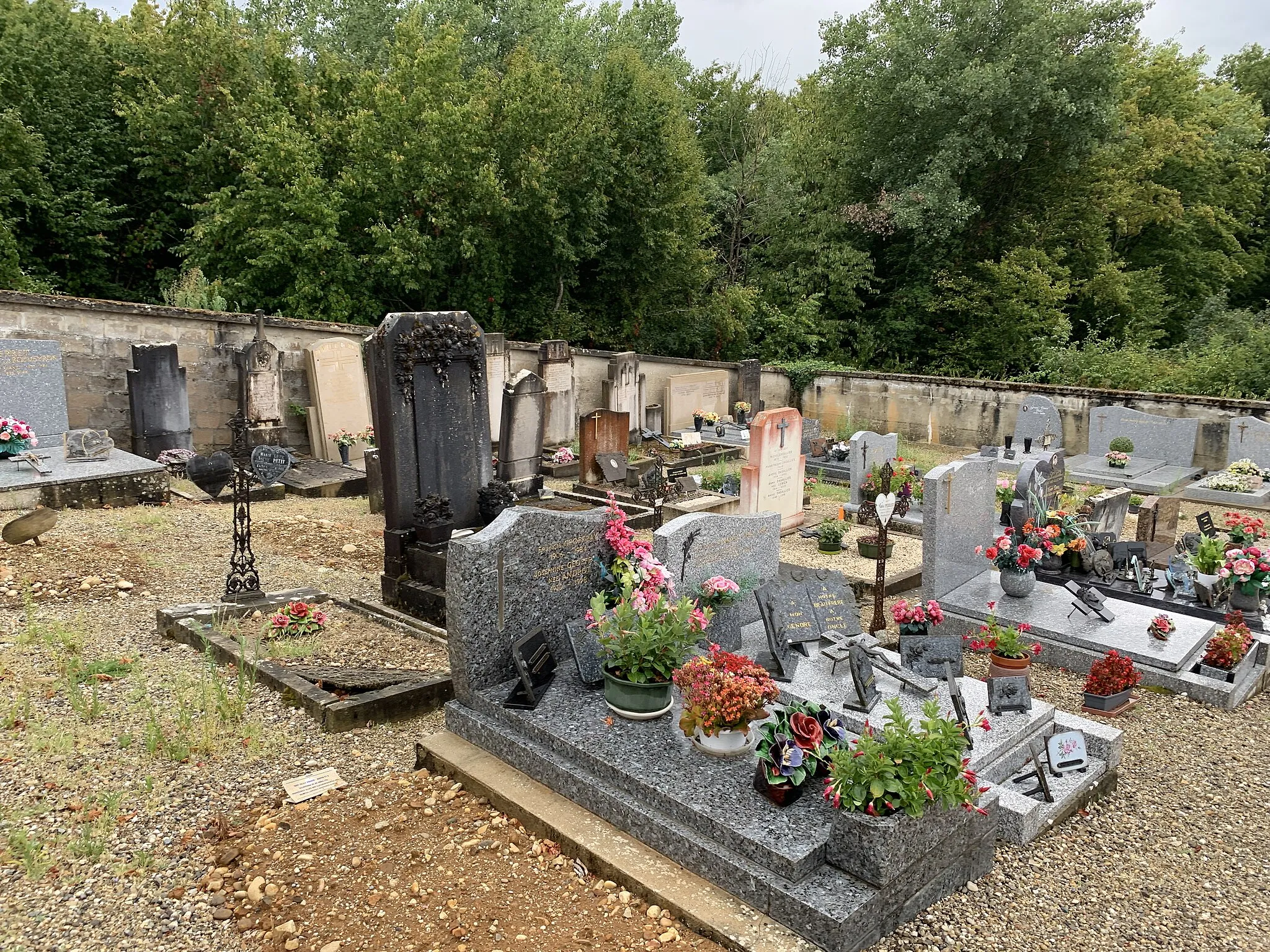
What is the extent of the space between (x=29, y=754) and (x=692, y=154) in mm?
20878

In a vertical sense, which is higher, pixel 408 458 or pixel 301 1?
pixel 301 1

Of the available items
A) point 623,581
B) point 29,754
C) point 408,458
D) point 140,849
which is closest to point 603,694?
point 623,581

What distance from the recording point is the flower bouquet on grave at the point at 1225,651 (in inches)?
263

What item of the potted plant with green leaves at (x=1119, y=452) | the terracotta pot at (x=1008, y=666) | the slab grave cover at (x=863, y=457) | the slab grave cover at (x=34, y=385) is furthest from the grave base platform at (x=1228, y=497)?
the slab grave cover at (x=34, y=385)

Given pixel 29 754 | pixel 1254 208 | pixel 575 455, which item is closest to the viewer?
pixel 29 754

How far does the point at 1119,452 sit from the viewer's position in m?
15.5

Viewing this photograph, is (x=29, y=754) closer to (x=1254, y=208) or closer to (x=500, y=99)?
(x=500, y=99)

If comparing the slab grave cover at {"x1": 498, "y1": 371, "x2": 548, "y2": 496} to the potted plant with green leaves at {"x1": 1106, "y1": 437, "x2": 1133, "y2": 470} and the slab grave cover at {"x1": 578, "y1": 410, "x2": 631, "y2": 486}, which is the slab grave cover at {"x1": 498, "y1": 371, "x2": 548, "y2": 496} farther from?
the potted plant with green leaves at {"x1": 1106, "y1": 437, "x2": 1133, "y2": 470}

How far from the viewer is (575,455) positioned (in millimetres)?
15953

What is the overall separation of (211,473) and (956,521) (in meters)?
7.29

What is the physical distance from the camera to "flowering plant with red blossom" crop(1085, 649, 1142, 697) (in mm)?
6395

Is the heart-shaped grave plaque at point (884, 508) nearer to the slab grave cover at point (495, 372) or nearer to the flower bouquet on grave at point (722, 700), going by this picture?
the flower bouquet on grave at point (722, 700)

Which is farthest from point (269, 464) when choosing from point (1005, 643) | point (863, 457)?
point (1005, 643)

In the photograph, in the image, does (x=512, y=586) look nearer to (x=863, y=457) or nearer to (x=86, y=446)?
(x=863, y=457)
